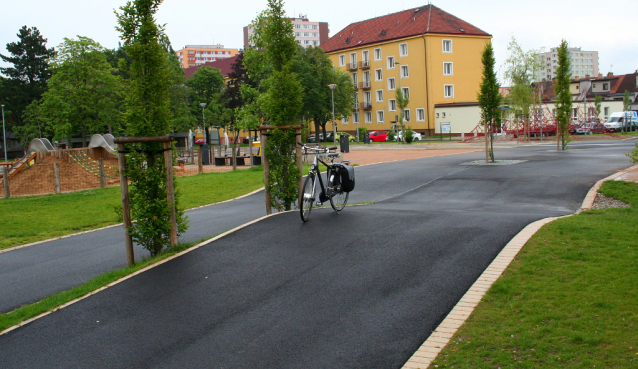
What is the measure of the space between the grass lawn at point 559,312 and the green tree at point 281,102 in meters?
5.04

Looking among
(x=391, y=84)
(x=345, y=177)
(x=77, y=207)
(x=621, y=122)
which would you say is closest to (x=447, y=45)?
(x=391, y=84)

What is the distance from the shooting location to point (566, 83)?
29.5 meters

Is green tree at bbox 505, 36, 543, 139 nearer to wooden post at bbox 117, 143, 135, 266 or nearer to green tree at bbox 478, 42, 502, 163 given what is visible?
green tree at bbox 478, 42, 502, 163

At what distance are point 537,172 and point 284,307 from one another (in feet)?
49.5

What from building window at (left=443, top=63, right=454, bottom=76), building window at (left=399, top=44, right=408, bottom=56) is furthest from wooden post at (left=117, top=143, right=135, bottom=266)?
building window at (left=399, top=44, right=408, bottom=56)

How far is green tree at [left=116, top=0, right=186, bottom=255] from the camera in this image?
26.5ft

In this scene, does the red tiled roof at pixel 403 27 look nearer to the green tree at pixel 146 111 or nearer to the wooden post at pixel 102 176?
the wooden post at pixel 102 176

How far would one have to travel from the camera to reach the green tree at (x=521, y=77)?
46938mm

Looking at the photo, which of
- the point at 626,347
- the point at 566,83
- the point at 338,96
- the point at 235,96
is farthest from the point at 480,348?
the point at 235,96

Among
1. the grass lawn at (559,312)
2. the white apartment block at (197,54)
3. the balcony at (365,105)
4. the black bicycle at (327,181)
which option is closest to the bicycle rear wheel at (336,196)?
the black bicycle at (327,181)

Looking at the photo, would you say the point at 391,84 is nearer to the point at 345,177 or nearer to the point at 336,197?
the point at 336,197

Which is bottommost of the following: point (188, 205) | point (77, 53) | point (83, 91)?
point (188, 205)

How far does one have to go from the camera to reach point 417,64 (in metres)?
68.1

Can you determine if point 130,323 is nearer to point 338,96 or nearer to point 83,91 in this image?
point 83,91
